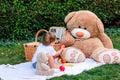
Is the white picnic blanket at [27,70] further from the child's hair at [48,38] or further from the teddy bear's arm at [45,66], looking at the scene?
the child's hair at [48,38]

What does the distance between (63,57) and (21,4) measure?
2814 millimetres

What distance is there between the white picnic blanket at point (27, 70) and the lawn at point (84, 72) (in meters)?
0.20

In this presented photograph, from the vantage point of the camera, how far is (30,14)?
367 inches

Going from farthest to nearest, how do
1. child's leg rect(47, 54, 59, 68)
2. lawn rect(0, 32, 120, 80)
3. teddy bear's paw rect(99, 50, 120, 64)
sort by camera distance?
1. teddy bear's paw rect(99, 50, 120, 64)
2. child's leg rect(47, 54, 59, 68)
3. lawn rect(0, 32, 120, 80)

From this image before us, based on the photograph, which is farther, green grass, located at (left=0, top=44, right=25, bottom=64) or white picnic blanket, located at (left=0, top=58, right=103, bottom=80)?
green grass, located at (left=0, top=44, right=25, bottom=64)

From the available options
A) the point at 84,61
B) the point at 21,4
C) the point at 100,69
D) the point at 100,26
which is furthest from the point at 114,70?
the point at 21,4

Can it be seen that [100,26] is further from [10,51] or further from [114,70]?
[10,51]

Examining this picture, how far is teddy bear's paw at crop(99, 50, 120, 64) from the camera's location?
6.67m

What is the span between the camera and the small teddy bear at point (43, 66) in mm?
5914

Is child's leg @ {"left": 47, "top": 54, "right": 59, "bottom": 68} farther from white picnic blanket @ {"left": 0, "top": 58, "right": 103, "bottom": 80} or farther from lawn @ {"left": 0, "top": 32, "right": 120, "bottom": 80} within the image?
lawn @ {"left": 0, "top": 32, "right": 120, "bottom": 80}

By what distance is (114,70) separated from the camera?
6172 millimetres

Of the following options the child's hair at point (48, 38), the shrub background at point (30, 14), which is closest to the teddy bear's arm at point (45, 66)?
the child's hair at point (48, 38)

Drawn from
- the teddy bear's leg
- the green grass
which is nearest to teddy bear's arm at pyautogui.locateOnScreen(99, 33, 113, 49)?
the teddy bear's leg

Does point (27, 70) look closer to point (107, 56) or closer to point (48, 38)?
point (48, 38)
